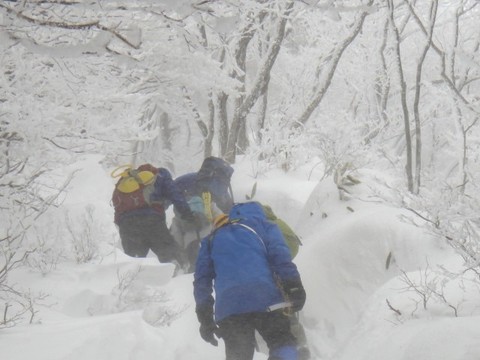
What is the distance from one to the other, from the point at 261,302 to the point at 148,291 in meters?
2.13

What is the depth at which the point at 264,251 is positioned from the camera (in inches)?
128

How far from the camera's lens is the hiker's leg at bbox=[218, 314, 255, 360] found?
3.11 m

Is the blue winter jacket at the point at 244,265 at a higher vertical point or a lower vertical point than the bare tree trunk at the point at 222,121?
higher

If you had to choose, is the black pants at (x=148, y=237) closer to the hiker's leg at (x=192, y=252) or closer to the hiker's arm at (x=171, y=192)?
the hiker's leg at (x=192, y=252)

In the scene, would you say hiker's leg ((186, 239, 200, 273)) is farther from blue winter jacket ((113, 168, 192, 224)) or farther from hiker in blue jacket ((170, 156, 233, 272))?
blue winter jacket ((113, 168, 192, 224))

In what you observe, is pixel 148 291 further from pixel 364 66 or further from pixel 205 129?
pixel 364 66

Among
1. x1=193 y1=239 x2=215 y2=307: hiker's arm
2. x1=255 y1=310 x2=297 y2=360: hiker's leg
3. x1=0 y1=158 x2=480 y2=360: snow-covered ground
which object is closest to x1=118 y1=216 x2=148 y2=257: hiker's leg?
x1=0 y1=158 x2=480 y2=360: snow-covered ground

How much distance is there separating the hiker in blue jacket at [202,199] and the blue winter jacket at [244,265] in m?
2.54

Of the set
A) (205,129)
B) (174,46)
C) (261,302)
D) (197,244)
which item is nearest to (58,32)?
(261,302)

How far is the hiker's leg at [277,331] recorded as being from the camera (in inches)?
121

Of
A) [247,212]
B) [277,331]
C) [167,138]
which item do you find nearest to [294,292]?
[277,331]

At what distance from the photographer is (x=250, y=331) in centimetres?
316

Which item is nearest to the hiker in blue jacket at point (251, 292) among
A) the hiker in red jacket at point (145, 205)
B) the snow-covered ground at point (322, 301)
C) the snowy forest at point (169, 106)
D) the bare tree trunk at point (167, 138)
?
the snow-covered ground at point (322, 301)

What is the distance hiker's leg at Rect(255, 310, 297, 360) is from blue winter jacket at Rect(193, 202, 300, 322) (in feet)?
0.27
